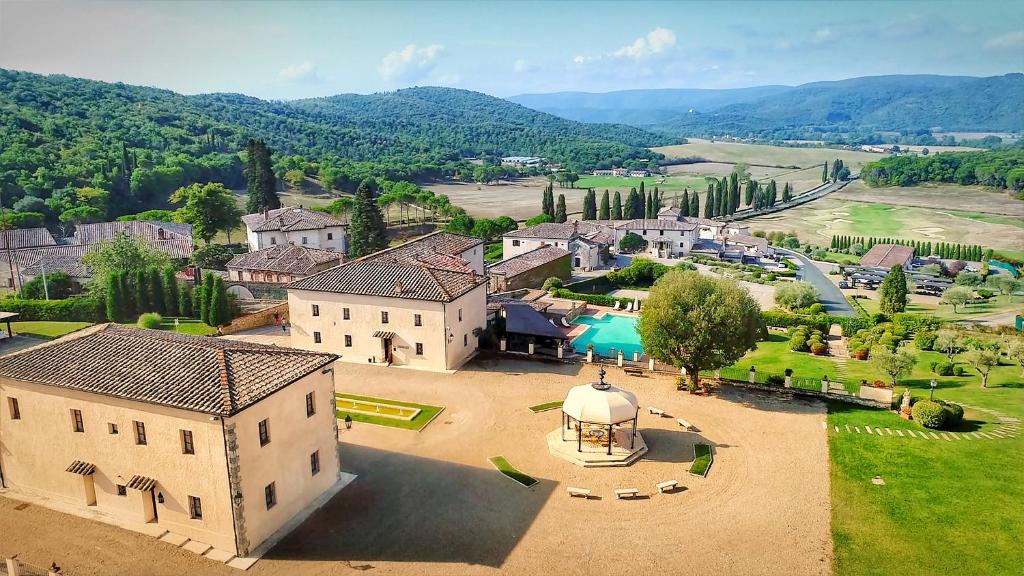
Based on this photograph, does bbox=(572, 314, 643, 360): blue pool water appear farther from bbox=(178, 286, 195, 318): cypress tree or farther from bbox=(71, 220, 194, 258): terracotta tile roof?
bbox=(71, 220, 194, 258): terracotta tile roof

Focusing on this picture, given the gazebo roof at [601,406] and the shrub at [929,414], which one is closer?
the gazebo roof at [601,406]

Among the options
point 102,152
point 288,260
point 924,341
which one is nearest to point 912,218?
point 924,341

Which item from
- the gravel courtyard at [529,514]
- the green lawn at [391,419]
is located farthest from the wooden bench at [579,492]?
the green lawn at [391,419]

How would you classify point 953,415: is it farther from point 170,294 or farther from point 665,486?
point 170,294

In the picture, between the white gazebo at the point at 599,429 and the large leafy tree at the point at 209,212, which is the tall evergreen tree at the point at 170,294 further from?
the white gazebo at the point at 599,429

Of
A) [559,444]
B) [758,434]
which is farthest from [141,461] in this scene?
[758,434]

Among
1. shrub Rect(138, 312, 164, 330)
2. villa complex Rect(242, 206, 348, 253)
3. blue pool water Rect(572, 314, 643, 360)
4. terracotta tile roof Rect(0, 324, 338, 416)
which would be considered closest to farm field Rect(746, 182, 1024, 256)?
blue pool water Rect(572, 314, 643, 360)

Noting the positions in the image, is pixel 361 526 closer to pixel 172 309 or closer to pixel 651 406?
pixel 651 406
